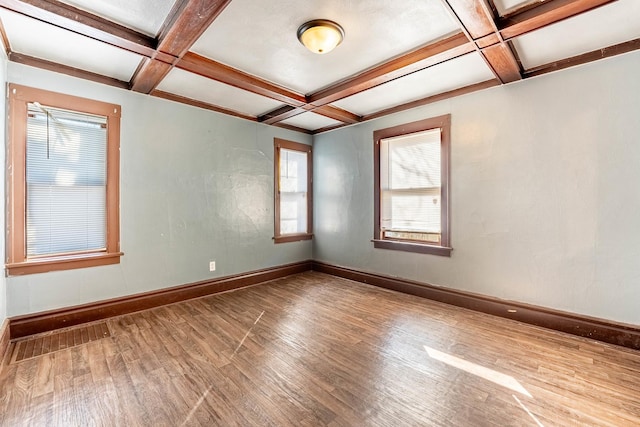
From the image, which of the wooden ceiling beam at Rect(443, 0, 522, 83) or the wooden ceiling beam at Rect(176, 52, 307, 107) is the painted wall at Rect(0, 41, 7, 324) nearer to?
the wooden ceiling beam at Rect(176, 52, 307, 107)

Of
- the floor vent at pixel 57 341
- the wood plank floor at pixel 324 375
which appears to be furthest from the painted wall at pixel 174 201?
the wood plank floor at pixel 324 375

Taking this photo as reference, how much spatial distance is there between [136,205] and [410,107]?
3456 millimetres

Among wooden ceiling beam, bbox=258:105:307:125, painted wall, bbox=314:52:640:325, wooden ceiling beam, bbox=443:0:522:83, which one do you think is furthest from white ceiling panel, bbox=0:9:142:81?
painted wall, bbox=314:52:640:325

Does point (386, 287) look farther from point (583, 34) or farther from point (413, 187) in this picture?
point (583, 34)

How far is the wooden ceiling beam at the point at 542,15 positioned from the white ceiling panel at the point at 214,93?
96.0 inches

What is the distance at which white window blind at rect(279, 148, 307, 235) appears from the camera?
4660mm

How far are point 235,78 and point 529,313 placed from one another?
3686mm

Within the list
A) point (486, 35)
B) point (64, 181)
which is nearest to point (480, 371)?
point (486, 35)

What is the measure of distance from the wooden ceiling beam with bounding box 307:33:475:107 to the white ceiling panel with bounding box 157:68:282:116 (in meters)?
0.74

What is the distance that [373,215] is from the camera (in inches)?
163

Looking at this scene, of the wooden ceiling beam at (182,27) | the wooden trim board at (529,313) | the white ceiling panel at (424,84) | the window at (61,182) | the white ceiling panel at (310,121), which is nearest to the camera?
the wooden ceiling beam at (182,27)

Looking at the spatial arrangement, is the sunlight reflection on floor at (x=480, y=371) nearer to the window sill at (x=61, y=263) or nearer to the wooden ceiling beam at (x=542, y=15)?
the wooden ceiling beam at (x=542, y=15)

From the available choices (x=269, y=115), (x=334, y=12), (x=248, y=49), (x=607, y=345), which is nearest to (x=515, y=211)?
(x=607, y=345)

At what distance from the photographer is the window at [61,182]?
2475 mm
